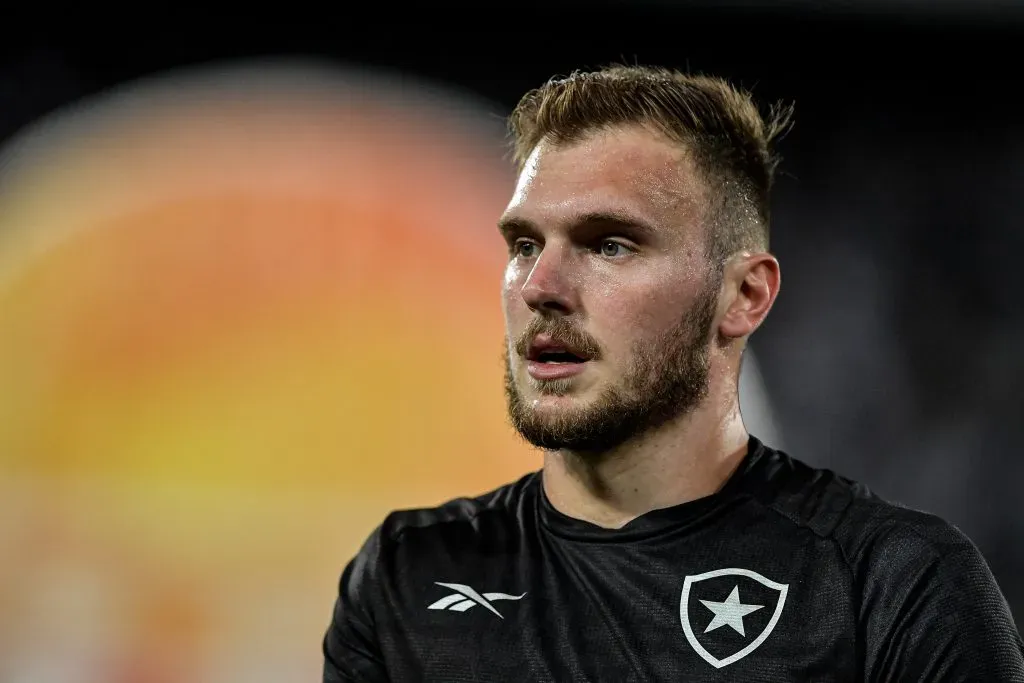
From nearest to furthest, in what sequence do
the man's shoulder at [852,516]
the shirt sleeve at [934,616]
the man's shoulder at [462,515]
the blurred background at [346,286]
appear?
1. the shirt sleeve at [934,616]
2. the man's shoulder at [852,516]
3. the man's shoulder at [462,515]
4. the blurred background at [346,286]

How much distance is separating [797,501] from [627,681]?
45cm

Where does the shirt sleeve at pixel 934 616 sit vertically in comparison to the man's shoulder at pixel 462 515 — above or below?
below

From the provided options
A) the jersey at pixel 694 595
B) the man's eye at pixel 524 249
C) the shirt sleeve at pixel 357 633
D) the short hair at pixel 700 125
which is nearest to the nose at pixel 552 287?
the man's eye at pixel 524 249

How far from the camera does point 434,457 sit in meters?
3.55

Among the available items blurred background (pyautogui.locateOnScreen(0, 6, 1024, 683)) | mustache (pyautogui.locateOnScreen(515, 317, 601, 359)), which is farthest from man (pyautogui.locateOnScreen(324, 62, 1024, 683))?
blurred background (pyautogui.locateOnScreen(0, 6, 1024, 683))

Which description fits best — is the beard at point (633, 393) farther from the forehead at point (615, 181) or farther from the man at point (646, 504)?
the forehead at point (615, 181)

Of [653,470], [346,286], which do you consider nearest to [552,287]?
[653,470]

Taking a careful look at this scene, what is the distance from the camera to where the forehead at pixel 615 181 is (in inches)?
73.5

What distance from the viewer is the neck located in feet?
6.20

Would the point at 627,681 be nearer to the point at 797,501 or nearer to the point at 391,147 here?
the point at 797,501

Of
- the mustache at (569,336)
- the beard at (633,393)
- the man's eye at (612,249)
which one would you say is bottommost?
the beard at (633,393)

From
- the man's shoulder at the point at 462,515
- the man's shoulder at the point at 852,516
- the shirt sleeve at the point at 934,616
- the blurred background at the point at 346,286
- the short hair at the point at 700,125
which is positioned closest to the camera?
the shirt sleeve at the point at 934,616

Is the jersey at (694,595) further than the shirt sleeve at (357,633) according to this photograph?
No

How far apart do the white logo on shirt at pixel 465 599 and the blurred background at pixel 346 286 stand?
1589mm
